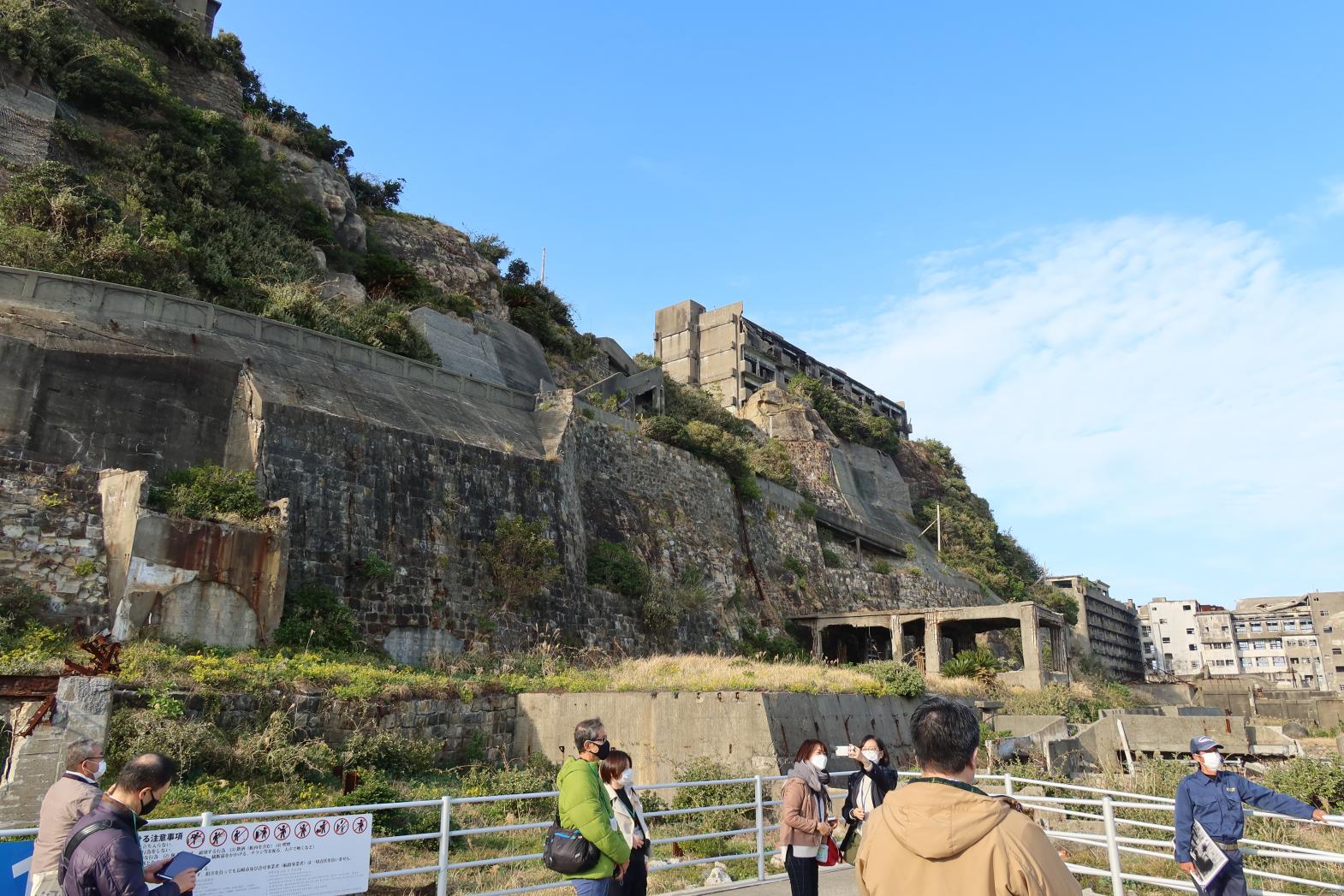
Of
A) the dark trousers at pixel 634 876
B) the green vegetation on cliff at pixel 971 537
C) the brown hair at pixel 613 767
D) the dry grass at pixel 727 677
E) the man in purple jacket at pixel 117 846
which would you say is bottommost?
the dark trousers at pixel 634 876

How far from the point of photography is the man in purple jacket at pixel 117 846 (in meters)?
3.80

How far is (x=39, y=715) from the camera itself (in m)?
9.11

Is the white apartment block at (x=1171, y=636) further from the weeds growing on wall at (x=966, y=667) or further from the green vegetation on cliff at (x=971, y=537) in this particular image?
the weeds growing on wall at (x=966, y=667)

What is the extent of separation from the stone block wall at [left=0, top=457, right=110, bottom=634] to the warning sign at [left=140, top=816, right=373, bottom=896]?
9.01 metres

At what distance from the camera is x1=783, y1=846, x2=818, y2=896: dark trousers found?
237 inches

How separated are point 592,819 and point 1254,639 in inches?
3631

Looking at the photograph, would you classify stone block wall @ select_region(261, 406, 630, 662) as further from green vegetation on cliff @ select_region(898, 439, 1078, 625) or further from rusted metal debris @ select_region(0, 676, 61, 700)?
green vegetation on cliff @ select_region(898, 439, 1078, 625)

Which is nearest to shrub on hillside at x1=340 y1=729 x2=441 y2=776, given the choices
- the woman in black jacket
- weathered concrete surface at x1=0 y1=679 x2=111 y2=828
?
weathered concrete surface at x1=0 y1=679 x2=111 y2=828

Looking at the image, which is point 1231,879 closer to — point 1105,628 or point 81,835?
point 81,835

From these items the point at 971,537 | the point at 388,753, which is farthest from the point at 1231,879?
the point at 971,537

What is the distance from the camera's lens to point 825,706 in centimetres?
1552

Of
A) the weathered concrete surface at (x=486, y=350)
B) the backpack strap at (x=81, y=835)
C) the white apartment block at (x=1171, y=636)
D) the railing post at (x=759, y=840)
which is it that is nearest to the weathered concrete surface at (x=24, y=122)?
the weathered concrete surface at (x=486, y=350)

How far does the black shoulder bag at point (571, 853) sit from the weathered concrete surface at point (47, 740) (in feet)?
22.3

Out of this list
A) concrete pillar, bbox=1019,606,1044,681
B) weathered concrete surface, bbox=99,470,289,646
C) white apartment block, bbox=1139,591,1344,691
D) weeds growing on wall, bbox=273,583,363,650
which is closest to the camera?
weathered concrete surface, bbox=99,470,289,646
